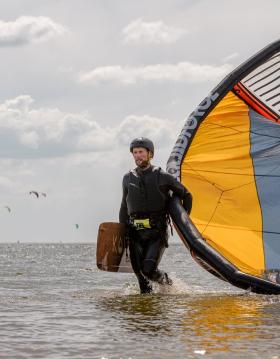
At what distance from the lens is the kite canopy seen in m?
9.81

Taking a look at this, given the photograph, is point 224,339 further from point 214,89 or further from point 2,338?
point 214,89

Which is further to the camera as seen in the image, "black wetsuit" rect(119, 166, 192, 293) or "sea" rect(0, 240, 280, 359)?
"black wetsuit" rect(119, 166, 192, 293)

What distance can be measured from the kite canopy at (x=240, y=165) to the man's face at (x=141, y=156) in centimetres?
100

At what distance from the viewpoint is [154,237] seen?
902cm

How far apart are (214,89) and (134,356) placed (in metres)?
6.06

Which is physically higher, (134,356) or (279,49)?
(279,49)

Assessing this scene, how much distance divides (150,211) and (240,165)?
1.94m

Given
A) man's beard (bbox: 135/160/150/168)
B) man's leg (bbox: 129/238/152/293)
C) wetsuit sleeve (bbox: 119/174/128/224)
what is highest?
man's beard (bbox: 135/160/150/168)

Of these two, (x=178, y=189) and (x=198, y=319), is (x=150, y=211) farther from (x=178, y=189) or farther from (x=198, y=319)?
(x=198, y=319)

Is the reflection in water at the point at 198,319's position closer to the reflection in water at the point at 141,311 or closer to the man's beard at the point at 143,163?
the reflection in water at the point at 141,311

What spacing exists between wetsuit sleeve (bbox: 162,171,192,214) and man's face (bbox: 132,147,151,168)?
11.0 inches

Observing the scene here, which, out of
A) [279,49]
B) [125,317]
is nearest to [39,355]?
[125,317]

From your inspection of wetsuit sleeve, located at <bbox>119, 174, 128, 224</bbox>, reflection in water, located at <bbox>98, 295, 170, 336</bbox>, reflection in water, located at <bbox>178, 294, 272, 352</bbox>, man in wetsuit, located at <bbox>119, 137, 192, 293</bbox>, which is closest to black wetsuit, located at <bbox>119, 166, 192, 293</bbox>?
man in wetsuit, located at <bbox>119, 137, 192, 293</bbox>

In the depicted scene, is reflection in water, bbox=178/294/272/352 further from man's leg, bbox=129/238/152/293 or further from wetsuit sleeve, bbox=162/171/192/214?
wetsuit sleeve, bbox=162/171/192/214
